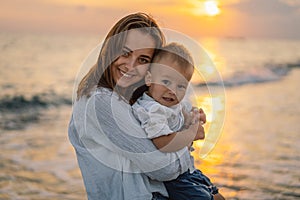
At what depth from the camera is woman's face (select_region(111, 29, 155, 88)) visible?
2650 mm

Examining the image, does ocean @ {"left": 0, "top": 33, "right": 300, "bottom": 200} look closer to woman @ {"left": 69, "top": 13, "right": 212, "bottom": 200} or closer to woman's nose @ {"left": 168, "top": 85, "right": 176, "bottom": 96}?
woman's nose @ {"left": 168, "top": 85, "right": 176, "bottom": 96}

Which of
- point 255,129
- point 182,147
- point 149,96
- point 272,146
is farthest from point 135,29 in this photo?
point 255,129

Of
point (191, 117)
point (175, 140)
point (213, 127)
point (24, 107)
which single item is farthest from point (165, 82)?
point (24, 107)

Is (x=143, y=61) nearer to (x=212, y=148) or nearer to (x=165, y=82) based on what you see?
(x=165, y=82)

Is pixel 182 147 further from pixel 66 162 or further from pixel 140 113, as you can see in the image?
pixel 66 162

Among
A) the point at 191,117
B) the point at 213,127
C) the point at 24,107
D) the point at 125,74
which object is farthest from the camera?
the point at 24,107

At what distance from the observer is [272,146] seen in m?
8.14

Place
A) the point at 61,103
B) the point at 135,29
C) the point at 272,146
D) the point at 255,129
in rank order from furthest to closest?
the point at 61,103 < the point at 255,129 < the point at 272,146 < the point at 135,29

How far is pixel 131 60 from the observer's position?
2.65 metres

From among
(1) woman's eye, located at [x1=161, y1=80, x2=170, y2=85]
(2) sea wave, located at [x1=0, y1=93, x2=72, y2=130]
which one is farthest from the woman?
(2) sea wave, located at [x1=0, y1=93, x2=72, y2=130]

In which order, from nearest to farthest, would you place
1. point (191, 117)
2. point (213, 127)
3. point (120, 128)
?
1. point (120, 128)
2. point (191, 117)
3. point (213, 127)

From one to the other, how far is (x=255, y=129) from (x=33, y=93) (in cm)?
807

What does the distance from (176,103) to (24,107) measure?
11.0 m

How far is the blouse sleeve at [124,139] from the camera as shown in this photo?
2451 mm
